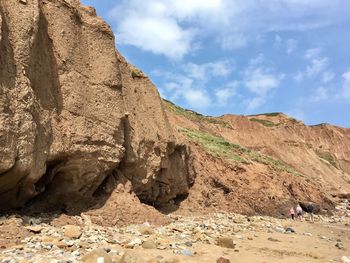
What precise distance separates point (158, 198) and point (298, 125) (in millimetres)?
67479

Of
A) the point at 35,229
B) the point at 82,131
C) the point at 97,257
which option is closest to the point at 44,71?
the point at 82,131

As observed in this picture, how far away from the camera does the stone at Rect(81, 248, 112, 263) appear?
8588 mm

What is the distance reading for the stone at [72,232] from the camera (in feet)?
34.9

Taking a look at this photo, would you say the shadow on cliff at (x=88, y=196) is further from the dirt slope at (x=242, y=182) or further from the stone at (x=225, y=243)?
the dirt slope at (x=242, y=182)

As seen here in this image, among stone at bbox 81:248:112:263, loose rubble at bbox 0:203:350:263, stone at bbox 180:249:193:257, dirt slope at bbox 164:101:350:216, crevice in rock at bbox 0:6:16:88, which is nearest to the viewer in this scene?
stone at bbox 81:248:112:263

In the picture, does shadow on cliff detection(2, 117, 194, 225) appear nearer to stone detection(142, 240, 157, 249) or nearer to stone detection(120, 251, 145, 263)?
stone detection(142, 240, 157, 249)

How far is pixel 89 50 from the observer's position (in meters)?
14.6

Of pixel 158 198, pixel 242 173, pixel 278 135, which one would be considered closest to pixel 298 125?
pixel 278 135

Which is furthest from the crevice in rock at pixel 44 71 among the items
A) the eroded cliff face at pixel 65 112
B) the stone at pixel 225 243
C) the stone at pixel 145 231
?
the stone at pixel 225 243

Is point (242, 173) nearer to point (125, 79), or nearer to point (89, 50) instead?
point (125, 79)

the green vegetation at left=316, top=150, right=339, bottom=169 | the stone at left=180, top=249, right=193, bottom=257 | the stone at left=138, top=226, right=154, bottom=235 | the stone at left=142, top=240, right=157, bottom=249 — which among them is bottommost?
the stone at left=180, top=249, right=193, bottom=257

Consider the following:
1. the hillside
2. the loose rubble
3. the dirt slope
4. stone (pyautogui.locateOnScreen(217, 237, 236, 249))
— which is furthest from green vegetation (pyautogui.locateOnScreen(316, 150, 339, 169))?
stone (pyautogui.locateOnScreen(217, 237, 236, 249))

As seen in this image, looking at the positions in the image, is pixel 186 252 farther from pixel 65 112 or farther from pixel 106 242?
pixel 65 112

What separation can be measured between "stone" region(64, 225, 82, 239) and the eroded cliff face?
1557 mm
